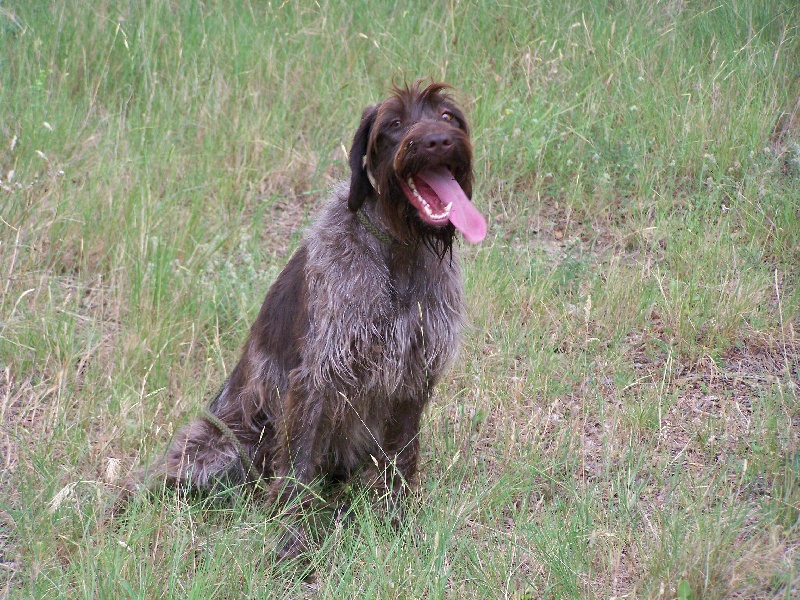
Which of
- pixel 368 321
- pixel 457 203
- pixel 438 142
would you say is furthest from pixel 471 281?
pixel 438 142

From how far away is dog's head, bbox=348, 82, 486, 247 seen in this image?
3588 mm

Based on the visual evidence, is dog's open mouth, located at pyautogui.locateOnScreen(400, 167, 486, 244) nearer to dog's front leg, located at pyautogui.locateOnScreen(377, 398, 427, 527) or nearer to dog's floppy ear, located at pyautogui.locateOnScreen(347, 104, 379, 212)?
dog's floppy ear, located at pyautogui.locateOnScreen(347, 104, 379, 212)

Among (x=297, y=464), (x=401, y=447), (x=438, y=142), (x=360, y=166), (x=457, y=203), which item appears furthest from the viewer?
(x=401, y=447)

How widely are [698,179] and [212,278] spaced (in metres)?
3.31

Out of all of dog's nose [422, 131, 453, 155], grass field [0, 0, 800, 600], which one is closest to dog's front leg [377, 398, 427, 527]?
grass field [0, 0, 800, 600]

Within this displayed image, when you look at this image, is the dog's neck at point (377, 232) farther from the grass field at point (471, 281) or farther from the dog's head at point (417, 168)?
the grass field at point (471, 281)

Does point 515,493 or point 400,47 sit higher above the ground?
point 400,47

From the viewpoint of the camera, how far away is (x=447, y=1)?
771 centimetres

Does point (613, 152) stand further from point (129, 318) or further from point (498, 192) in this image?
point (129, 318)

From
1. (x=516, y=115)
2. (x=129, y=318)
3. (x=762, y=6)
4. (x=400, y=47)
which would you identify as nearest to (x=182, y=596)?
(x=129, y=318)

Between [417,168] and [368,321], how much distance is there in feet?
2.19

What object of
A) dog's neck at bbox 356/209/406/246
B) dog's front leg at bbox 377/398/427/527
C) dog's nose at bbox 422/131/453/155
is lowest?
dog's front leg at bbox 377/398/427/527

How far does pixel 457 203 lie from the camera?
367 cm

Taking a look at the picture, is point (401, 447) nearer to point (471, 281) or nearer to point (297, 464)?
point (297, 464)
